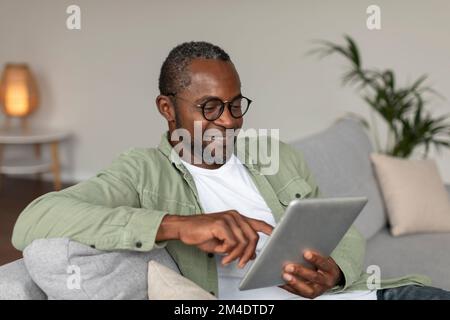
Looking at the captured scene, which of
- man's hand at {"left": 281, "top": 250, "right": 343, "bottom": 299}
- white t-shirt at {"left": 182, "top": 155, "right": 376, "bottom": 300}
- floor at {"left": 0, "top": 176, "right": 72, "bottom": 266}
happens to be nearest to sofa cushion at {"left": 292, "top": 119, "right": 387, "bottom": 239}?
white t-shirt at {"left": 182, "top": 155, "right": 376, "bottom": 300}

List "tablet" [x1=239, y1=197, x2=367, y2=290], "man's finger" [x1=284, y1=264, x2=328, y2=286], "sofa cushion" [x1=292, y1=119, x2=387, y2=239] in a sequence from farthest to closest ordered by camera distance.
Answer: "sofa cushion" [x1=292, y1=119, x2=387, y2=239] < "man's finger" [x1=284, y1=264, x2=328, y2=286] < "tablet" [x1=239, y1=197, x2=367, y2=290]

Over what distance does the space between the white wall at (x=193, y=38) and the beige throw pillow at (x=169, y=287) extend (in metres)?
3.53

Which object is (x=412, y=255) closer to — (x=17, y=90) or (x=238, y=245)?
(x=238, y=245)

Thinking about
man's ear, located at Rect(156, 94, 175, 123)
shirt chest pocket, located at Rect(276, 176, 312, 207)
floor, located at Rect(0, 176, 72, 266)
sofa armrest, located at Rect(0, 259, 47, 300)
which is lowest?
floor, located at Rect(0, 176, 72, 266)

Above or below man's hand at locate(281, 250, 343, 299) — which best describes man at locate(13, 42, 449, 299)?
above

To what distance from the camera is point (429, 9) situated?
14.6 feet

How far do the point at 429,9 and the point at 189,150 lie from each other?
10.6 feet

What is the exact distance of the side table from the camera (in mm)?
4891

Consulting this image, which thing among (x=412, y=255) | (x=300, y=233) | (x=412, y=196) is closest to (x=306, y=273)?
(x=300, y=233)

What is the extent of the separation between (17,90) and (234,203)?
3797 millimetres

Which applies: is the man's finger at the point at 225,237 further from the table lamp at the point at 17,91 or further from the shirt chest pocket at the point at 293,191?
the table lamp at the point at 17,91

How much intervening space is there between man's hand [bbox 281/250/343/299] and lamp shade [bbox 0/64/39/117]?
13.1 ft

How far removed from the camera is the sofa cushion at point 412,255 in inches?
97.4

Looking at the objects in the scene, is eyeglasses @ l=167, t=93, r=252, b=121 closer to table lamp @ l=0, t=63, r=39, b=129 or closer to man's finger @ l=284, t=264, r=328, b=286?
man's finger @ l=284, t=264, r=328, b=286
